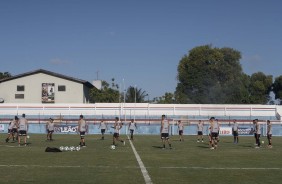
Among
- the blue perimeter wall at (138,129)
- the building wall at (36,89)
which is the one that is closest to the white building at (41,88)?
the building wall at (36,89)

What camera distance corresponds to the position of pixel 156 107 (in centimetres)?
7706

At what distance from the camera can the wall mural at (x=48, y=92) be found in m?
82.7

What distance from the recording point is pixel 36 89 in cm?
8325

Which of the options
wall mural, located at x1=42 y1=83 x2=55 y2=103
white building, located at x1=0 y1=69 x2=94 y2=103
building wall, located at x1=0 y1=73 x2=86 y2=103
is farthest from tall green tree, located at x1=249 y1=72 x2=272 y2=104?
wall mural, located at x1=42 y1=83 x2=55 y2=103

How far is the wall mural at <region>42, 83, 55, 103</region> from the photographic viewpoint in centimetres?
8269

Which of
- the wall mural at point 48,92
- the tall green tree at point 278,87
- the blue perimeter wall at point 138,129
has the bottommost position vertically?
the blue perimeter wall at point 138,129

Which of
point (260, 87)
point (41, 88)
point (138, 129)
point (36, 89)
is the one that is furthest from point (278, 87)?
point (36, 89)

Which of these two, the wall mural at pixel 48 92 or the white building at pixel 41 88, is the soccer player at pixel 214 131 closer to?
the white building at pixel 41 88

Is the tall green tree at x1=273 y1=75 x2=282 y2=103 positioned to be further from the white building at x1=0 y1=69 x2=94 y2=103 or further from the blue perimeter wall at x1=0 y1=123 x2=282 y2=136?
the white building at x1=0 y1=69 x2=94 y2=103

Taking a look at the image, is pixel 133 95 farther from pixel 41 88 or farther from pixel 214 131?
pixel 214 131

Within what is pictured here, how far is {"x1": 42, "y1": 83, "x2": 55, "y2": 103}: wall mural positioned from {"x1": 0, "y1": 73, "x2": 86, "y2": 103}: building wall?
1.82 ft

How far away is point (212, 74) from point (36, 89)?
3477 cm

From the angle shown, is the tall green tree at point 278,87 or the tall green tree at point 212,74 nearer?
the tall green tree at point 212,74

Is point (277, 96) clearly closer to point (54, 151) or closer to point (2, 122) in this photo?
point (2, 122)
